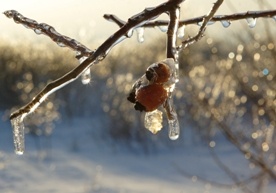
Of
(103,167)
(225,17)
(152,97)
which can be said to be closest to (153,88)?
(152,97)

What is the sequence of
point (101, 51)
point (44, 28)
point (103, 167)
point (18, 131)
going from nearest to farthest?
point (101, 51), point (18, 131), point (44, 28), point (103, 167)

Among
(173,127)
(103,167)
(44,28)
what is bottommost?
(173,127)

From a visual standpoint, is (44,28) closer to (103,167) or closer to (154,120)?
(154,120)

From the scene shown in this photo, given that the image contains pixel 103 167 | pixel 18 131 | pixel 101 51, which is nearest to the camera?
pixel 101 51

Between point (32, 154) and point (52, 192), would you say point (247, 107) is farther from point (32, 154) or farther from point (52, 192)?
point (52, 192)

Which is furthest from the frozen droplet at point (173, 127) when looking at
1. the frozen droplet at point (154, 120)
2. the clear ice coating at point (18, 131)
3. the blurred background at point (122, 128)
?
the blurred background at point (122, 128)

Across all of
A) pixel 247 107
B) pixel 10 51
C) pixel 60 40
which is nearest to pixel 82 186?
pixel 247 107
